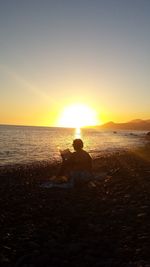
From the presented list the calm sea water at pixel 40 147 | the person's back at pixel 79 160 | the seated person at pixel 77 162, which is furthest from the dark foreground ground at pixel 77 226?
the calm sea water at pixel 40 147

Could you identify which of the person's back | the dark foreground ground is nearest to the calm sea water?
the person's back

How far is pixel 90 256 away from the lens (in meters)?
8.82

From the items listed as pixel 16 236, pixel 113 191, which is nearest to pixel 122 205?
pixel 113 191

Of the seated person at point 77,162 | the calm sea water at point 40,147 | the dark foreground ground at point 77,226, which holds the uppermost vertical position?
the seated person at point 77,162

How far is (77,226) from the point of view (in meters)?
11.7

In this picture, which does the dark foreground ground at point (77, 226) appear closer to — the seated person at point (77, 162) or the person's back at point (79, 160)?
the seated person at point (77, 162)

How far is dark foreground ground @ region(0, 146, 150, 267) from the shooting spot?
879 centimetres

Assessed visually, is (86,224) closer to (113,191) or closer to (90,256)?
A: (90,256)

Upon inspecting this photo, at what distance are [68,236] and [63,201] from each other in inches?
200

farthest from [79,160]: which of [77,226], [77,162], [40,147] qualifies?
[40,147]

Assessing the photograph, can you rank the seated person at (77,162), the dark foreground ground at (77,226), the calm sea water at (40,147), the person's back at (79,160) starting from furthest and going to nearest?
1. the calm sea water at (40,147)
2. the person's back at (79,160)
3. the seated person at (77,162)
4. the dark foreground ground at (77,226)

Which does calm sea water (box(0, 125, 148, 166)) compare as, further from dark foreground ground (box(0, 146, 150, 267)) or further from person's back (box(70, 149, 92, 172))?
dark foreground ground (box(0, 146, 150, 267))

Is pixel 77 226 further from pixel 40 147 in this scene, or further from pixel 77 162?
pixel 40 147

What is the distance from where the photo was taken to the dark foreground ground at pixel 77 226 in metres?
8.79
